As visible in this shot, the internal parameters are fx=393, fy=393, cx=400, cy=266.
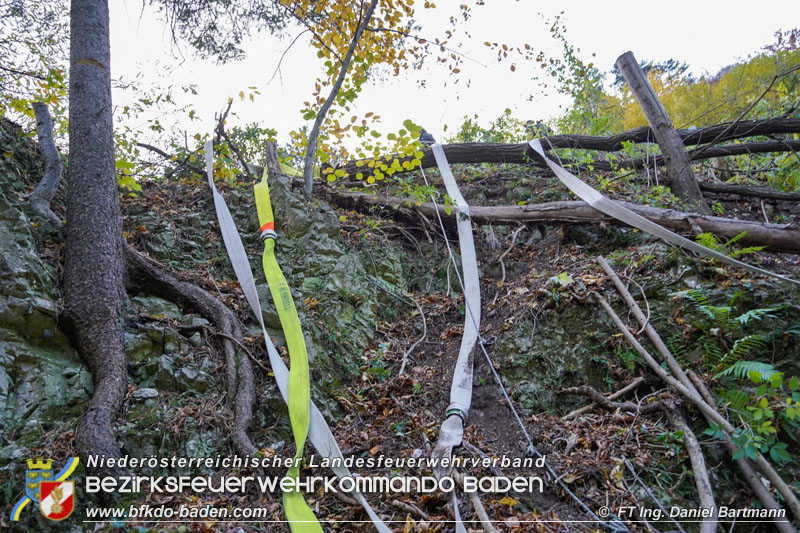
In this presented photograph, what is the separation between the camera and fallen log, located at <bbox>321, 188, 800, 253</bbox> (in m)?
3.46

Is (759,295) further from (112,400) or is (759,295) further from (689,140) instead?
(112,400)

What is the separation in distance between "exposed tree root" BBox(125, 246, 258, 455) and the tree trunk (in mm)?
5404

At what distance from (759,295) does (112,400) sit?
461cm

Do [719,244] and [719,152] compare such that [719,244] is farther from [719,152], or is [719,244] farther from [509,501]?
[509,501]

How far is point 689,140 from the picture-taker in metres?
Answer: 5.34

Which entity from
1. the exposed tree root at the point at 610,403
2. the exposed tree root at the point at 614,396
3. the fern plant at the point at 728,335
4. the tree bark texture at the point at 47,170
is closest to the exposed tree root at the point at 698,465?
the exposed tree root at the point at 610,403

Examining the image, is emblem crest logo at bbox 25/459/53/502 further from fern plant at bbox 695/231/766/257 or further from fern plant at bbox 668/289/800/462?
fern plant at bbox 695/231/766/257

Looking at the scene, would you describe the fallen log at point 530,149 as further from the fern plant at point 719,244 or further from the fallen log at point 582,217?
the fern plant at point 719,244

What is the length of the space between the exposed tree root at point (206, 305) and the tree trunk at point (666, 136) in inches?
213

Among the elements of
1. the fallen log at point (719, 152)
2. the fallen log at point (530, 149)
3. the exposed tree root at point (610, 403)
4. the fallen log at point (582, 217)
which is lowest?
the exposed tree root at point (610, 403)

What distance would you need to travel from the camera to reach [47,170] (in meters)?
3.53

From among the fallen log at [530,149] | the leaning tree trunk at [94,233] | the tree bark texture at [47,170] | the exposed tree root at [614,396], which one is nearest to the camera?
the leaning tree trunk at [94,233]

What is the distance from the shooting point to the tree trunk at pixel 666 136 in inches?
195

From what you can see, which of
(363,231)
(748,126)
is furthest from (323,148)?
(748,126)
